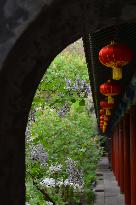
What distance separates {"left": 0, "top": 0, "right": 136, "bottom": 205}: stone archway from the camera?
254 centimetres

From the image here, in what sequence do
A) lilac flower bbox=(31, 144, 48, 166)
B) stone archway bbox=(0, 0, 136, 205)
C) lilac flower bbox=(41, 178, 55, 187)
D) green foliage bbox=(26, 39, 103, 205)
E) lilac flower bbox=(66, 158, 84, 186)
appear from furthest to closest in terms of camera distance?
lilac flower bbox=(66, 158, 84, 186) → lilac flower bbox=(41, 178, 55, 187) → green foliage bbox=(26, 39, 103, 205) → lilac flower bbox=(31, 144, 48, 166) → stone archway bbox=(0, 0, 136, 205)

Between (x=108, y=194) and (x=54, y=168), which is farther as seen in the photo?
(x=108, y=194)

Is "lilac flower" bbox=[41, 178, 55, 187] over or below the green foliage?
below

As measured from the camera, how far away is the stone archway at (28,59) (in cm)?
254

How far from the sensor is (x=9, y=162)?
272 centimetres

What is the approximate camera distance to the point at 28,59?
2.67m

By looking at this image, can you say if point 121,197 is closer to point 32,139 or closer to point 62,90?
point 62,90

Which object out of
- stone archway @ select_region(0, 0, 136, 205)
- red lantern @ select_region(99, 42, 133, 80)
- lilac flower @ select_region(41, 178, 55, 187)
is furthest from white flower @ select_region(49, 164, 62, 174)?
stone archway @ select_region(0, 0, 136, 205)

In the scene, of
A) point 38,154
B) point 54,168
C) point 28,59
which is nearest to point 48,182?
point 54,168

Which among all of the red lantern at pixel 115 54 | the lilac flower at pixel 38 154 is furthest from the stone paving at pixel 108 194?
the red lantern at pixel 115 54

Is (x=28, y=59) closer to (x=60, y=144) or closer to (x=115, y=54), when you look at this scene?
(x=115, y=54)

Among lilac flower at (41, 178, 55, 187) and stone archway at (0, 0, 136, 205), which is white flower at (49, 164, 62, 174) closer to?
lilac flower at (41, 178, 55, 187)

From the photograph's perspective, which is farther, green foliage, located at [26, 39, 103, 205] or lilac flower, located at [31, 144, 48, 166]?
green foliage, located at [26, 39, 103, 205]

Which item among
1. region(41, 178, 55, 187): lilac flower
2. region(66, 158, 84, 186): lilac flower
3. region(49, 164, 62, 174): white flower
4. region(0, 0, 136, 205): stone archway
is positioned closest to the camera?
region(0, 0, 136, 205): stone archway
